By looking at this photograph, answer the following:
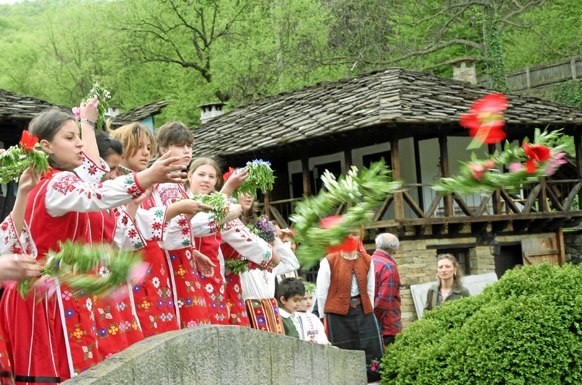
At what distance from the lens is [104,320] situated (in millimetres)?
4633

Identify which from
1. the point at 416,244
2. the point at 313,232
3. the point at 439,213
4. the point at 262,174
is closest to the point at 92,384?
the point at 313,232

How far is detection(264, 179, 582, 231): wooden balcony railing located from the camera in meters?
20.6

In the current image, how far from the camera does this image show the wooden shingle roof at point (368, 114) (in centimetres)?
1955

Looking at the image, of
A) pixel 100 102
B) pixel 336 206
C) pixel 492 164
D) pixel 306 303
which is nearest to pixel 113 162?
pixel 100 102

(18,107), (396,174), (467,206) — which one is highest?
(18,107)

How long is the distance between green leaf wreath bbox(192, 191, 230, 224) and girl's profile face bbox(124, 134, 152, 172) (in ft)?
1.14

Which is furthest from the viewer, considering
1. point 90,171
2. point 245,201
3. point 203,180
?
point 245,201

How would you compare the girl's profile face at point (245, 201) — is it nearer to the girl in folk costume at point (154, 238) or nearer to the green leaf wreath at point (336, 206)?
the girl in folk costume at point (154, 238)

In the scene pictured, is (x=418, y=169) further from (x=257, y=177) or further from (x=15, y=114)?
(x=257, y=177)

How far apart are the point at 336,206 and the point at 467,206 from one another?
18.1 metres

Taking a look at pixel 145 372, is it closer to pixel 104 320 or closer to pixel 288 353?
pixel 104 320

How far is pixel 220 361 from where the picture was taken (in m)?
5.05

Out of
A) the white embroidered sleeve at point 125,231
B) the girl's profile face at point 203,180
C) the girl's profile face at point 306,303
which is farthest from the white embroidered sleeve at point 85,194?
the girl's profile face at point 306,303

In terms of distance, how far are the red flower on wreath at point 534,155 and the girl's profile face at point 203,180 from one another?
223cm
